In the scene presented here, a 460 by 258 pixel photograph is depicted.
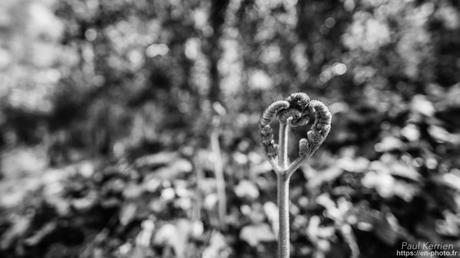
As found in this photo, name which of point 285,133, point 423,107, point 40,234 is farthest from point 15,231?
point 423,107

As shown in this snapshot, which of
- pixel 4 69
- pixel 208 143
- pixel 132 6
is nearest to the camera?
pixel 208 143

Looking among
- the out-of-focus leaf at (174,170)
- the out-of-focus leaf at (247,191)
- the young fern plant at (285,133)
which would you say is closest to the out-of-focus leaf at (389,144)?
the out-of-focus leaf at (247,191)

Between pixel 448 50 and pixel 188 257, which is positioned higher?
pixel 448 50

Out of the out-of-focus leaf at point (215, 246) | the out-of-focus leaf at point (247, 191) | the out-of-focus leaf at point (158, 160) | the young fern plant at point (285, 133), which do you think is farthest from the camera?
the out-of-focus leaf at point (158, 160)

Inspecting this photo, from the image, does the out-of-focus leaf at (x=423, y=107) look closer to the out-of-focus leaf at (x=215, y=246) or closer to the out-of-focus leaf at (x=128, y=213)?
the out-of-focus leaf at (x=215, y=246)

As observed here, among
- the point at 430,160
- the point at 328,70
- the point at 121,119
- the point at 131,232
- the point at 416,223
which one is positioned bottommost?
the point at 416,223

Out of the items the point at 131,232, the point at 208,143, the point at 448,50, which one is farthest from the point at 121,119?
the point at 448,50

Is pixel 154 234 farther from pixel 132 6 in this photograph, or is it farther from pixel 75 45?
pixel 75 45
